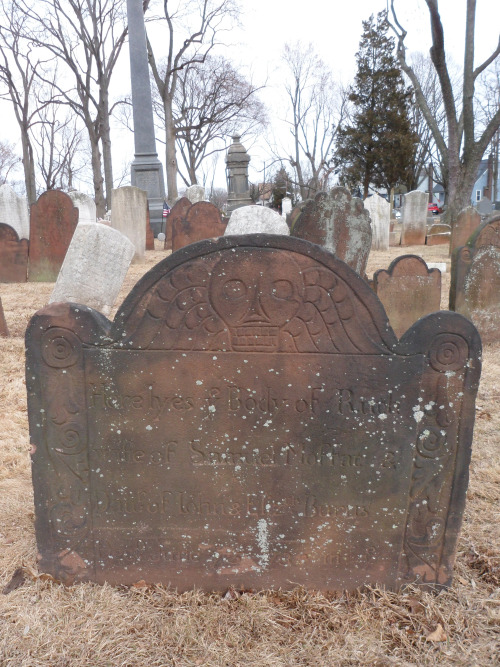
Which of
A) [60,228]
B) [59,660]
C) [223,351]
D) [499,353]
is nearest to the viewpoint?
[59,660]

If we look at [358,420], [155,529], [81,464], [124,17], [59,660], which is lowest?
[59,660]

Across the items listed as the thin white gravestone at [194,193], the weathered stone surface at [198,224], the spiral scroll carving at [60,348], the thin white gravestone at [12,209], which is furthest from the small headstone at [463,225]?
the spiral scroll carving at [60,348]

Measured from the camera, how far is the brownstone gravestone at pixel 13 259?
388 inches

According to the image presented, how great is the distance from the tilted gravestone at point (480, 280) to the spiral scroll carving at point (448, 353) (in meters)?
4.28

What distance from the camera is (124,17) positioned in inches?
864

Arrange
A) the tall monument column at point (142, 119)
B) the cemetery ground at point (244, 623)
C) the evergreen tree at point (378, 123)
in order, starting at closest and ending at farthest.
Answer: the cemetery ground at point (244, 623), the tall monument column at point (142, 119), the evergreen tree at point (378, 123)

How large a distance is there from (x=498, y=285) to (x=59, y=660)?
5816mm

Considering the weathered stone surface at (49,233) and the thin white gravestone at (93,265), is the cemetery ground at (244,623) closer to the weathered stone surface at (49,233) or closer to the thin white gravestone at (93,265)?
the thin white gravestone at (93,265)

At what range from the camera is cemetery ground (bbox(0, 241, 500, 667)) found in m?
1.92

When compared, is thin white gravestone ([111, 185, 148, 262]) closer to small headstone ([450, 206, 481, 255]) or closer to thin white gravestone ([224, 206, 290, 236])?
thin white gravestone ([224, 206, 290, 236])

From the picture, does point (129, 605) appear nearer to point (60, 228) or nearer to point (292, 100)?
point (60, 228)

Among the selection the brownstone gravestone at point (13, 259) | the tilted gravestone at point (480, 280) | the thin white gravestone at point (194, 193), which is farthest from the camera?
the thin white gravestone at point (194, 193)

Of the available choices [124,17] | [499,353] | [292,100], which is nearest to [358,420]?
[499,353]

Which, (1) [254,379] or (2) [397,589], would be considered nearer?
(1) [254,379]
